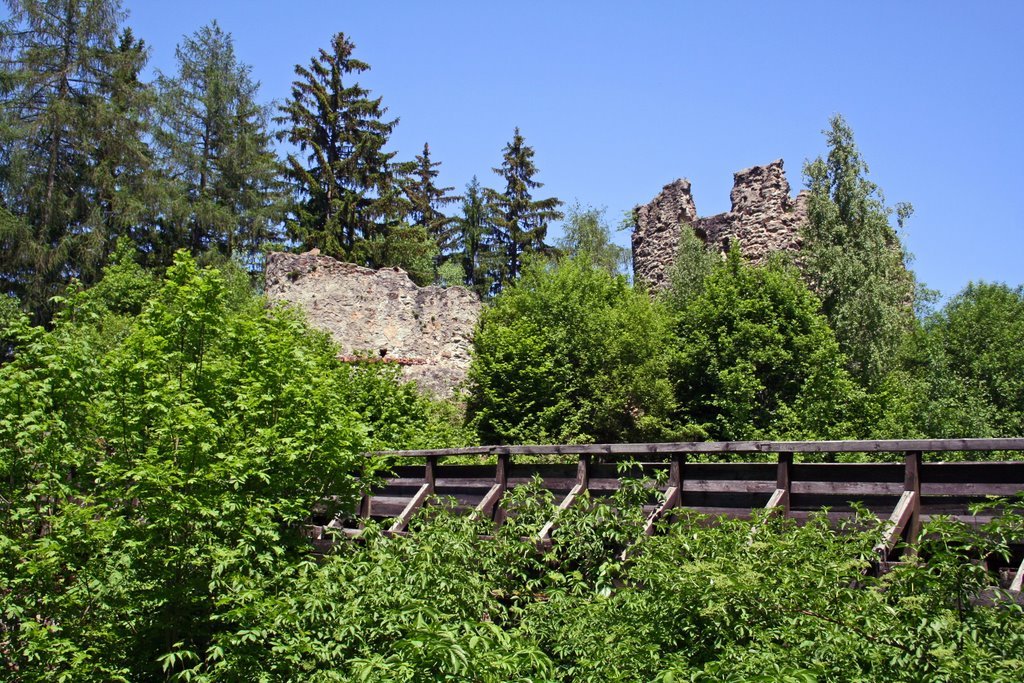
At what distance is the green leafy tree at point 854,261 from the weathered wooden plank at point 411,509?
18.0 m

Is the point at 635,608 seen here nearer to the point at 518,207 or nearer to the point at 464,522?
the point at 464,522

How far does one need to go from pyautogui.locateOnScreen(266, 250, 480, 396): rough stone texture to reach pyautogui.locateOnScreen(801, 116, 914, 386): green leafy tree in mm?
10021

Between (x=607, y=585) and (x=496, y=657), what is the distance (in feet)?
6.30

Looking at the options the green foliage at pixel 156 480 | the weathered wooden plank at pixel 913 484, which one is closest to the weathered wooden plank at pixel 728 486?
the weathered wooden plank at pixel 913 484

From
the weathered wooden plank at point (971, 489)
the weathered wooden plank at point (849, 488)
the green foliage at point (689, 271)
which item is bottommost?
the weathered wooden plank at point (849, 488)

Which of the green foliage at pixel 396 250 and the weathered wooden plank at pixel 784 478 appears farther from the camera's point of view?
the green foliage at pixel 396 250

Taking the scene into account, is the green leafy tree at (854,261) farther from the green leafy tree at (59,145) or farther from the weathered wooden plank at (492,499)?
the green leafy tree at (59,145)

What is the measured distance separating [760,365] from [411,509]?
1522 centimetres

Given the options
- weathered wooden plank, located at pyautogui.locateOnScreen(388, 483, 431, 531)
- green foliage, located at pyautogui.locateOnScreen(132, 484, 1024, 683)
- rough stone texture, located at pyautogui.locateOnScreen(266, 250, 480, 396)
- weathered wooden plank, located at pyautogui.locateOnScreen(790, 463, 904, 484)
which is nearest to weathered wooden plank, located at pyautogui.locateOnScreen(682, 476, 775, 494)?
weathered wooden plank, located at pyautogui.locateOnScreen(790, 463, 904, 484)

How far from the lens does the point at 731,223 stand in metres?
29.0

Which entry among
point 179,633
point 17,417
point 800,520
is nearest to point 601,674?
point 800,520

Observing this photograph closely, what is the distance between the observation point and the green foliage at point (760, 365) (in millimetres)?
21969

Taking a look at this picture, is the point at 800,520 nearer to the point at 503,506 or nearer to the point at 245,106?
the point at 503,506

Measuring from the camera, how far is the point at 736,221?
94.7 feet
